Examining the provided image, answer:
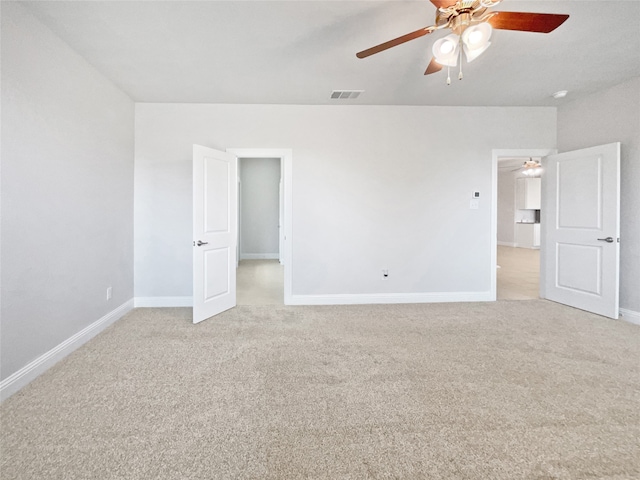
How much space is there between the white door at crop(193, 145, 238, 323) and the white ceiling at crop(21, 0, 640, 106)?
→ 875mm

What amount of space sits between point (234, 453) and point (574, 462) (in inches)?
63.5

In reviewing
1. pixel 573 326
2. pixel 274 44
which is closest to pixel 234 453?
pixel 274 44

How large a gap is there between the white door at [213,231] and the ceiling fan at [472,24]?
7.51 feet

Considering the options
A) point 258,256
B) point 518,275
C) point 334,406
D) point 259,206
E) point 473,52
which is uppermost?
point 473,52

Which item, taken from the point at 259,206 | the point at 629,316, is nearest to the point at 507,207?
the point at 629,316

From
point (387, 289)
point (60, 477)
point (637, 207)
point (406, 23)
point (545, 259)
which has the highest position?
point (406, 23)

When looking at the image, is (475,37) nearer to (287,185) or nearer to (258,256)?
(287,185)

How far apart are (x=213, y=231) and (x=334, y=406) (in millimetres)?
2499

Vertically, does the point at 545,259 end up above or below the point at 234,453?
above

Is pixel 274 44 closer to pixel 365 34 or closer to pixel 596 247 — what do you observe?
pixel 365 34

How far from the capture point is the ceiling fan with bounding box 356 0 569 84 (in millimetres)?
1713

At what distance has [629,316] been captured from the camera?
11.4ft

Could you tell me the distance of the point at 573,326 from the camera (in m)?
3.29

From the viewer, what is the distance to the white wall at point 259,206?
8.52 metres
